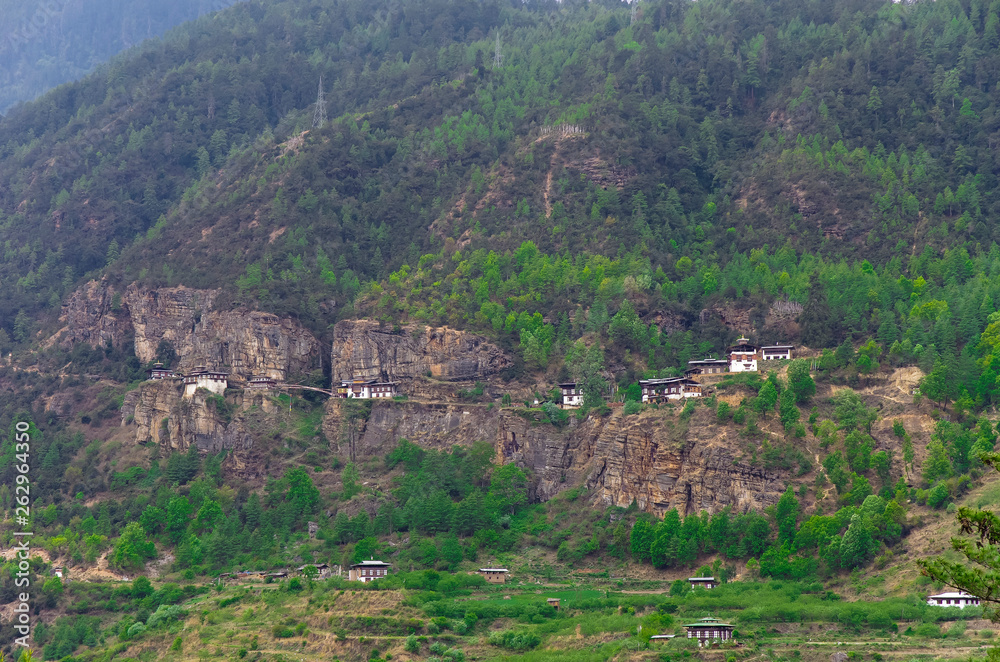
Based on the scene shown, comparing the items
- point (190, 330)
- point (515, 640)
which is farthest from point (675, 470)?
point (190, 330)

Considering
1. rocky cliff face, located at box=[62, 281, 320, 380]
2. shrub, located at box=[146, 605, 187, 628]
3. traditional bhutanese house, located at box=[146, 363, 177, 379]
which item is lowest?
shrub, located at box=[146, 605, 187, 628]

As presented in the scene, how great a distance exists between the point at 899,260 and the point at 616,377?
2306cm

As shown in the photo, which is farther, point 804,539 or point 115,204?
point 115,204

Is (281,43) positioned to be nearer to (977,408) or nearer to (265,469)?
(265,469)

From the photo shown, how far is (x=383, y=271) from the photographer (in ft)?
403

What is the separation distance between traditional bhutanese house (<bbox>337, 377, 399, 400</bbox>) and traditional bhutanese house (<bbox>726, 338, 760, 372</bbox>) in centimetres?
2438

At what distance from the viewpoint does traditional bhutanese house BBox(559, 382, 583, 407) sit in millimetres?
103812

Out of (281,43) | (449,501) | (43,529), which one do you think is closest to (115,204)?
(281,43)

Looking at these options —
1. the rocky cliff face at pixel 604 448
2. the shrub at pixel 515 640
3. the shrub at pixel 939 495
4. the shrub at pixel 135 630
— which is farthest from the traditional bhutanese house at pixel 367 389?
the shrub at pixel 939 495

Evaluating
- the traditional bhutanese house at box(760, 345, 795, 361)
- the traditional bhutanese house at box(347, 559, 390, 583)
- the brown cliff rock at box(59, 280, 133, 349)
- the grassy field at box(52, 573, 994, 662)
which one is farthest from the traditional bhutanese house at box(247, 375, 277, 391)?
the traditional bhutanese house at box(760, 345, 795, 361)

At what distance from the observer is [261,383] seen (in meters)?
113

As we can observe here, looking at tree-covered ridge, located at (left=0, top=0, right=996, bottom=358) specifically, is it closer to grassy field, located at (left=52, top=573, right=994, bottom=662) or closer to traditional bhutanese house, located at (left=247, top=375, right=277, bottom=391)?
traditional bhutanese house, located at (left=247, top=375, right=277, bottom=391)

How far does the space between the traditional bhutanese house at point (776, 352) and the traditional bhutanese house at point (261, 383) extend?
1431 inches

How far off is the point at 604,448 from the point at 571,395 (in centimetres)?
703
